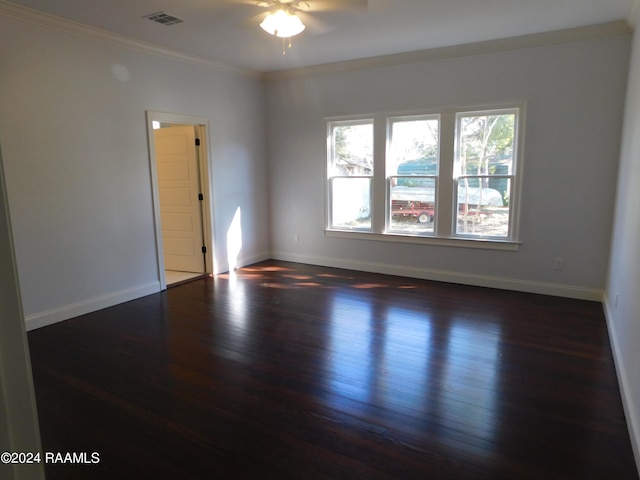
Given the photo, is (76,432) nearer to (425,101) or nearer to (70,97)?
(70,97)

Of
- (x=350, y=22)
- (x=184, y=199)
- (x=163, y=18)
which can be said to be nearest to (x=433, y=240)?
(x=350, y=22)

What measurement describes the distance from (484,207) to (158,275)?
155 inches

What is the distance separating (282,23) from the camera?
354 centimetres

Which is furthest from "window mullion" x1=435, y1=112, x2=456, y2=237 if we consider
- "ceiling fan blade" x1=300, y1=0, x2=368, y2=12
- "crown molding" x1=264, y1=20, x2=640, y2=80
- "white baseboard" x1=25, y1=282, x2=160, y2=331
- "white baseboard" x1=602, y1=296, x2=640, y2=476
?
"white baseboard" x1=25, y1=282, x2=160, y2=331

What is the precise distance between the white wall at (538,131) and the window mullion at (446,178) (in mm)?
201

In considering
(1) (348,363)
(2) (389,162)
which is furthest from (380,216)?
(1) (348,363)

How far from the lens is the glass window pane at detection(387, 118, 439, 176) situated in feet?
16.8

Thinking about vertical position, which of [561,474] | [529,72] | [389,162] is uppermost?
[529,72]

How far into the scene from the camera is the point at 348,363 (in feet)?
10.1

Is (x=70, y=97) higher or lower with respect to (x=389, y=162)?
higher

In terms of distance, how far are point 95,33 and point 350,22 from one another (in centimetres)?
247

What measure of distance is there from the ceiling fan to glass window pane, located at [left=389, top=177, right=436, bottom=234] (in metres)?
2.33

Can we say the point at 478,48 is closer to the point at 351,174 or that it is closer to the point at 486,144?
the point at 486,144

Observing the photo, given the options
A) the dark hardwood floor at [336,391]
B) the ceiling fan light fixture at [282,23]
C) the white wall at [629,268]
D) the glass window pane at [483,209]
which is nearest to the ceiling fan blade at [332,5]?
the ceiling fan light fixture at [282,23]
